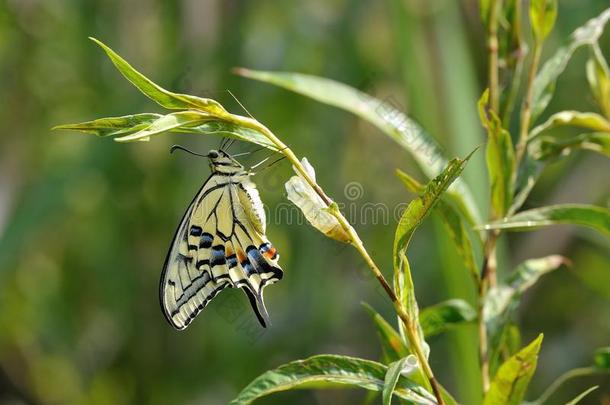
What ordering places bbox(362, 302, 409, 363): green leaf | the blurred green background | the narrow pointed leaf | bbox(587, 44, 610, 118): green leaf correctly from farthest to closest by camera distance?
the blurred green background → bbox(587, 44, 610, 118): green leaf → bbox(362, 302, 409, 363): green leaf → the narrow pointed leaf

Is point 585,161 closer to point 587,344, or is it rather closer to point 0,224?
point 587,344

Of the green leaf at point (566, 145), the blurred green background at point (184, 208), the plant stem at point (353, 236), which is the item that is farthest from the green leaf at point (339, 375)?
the blurred green background at point (184, 208)

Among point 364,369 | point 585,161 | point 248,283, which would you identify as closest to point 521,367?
point 364,369

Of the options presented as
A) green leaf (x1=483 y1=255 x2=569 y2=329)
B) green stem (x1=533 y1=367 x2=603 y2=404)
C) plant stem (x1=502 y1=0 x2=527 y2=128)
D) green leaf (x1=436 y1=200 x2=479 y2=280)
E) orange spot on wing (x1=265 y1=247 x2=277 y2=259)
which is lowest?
green stem (x1=533 y1=367 x2=603 y2=404)

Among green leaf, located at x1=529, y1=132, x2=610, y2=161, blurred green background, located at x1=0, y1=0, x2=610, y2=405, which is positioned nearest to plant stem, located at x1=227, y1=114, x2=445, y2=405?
green leaf, located at x1=529, y1=132, x2=610, y2=161

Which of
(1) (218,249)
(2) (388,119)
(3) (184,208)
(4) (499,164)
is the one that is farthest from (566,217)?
(3) (184,208)

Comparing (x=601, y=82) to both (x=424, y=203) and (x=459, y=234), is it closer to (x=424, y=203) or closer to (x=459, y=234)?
(x=459, y=234)

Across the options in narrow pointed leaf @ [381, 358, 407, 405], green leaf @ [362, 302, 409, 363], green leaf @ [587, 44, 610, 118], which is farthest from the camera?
green leaf @ [587, 44, 610, 118]

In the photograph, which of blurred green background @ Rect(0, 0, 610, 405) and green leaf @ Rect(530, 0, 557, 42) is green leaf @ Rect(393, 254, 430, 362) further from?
blurred green background @ Rect(0, 0, 610, 405)
